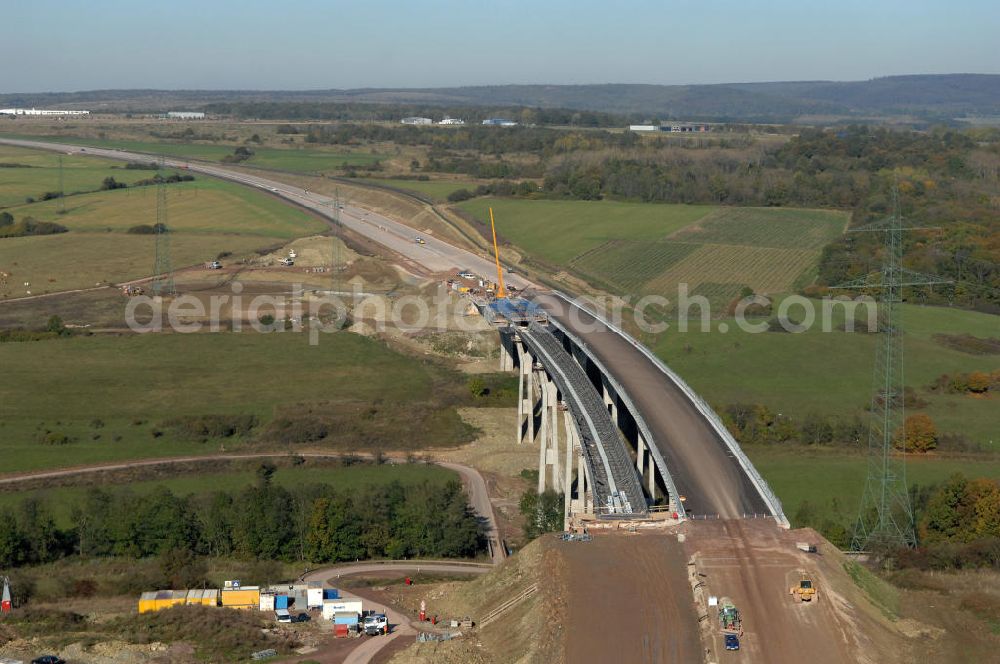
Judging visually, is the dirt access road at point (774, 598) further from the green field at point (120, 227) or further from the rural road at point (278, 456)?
the green field at point (120, 227)

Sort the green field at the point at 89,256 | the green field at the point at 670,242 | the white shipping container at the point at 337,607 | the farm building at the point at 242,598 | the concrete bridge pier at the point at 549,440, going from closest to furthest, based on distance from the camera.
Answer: the white shipping container at the point at 337,607 < the farm building at the point at 242,598 < the concrete bridge pier at the point at 549,440 < the green field at the point at 670,242 < the green field at the point at 89,256

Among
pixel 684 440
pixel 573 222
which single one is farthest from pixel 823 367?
pixel 573 222

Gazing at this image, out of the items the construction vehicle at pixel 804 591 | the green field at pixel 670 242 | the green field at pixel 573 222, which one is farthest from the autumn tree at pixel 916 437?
the green field at pixel 573 222

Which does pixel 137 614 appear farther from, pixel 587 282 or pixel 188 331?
pixel 587 282

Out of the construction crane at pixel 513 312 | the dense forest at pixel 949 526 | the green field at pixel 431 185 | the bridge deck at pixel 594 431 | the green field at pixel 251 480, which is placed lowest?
the green field at pixel 251 480

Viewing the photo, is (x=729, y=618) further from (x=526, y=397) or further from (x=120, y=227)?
(x=120, y=227)

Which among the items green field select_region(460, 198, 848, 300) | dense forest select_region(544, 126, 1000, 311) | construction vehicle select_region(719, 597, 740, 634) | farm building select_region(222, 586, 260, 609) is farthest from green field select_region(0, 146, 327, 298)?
construction vehicle select_region(719, 597, 740, 634)

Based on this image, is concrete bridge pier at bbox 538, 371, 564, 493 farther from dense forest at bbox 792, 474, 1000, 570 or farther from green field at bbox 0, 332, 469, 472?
dense forest at bbox 792, 474, 1000, 570
